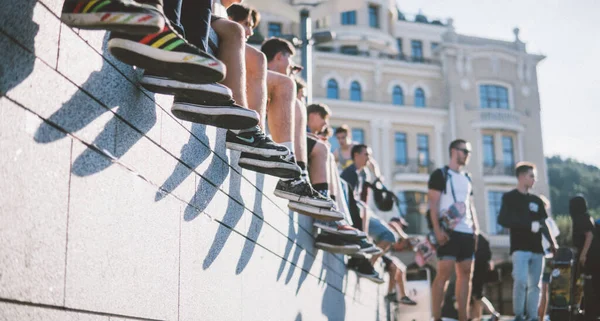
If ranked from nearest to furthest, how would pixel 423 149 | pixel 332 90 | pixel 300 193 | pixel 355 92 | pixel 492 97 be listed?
pixel 300 193
pixel 332 90
pixel 355 92
pixel 423 149
pixel 492 97

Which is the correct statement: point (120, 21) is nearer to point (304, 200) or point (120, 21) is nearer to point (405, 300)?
point (304, 200)

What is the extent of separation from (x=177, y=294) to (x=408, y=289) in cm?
1091

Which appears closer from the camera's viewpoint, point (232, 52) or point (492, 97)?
point (232, 52)

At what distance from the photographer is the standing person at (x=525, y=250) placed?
813 centimetres

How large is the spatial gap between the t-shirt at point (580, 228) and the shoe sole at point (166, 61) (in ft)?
24.4

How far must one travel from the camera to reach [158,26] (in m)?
2.27

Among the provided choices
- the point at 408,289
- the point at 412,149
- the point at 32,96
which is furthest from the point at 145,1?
the point at 412,149

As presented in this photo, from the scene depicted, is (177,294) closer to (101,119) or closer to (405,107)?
(101,119)

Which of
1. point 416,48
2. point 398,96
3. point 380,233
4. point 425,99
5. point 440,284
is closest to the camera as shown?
point 440,284

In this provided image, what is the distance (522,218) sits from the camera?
27.5 ft

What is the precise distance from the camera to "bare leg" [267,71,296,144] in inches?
192

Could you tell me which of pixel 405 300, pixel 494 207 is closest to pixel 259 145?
pixel 405 300

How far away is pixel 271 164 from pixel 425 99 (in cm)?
3695

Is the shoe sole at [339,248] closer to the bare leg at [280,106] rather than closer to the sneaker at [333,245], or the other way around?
the sneaker at [333,245]
